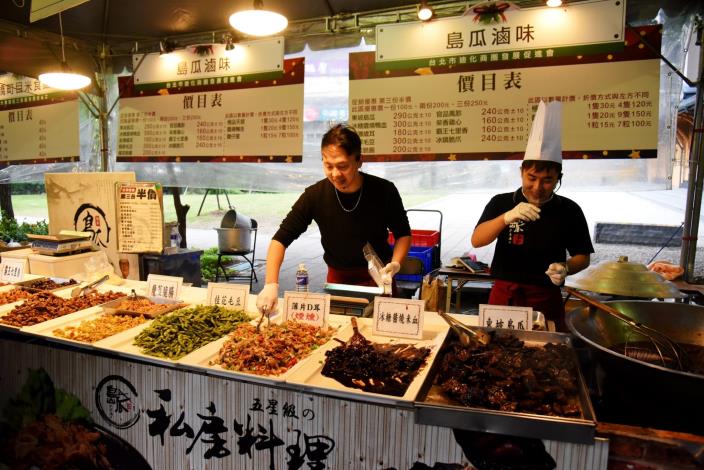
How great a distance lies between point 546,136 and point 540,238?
0.60 m

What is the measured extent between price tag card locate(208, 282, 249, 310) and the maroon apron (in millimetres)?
1446

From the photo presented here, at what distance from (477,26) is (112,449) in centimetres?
392

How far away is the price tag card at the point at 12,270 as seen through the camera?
3188mm

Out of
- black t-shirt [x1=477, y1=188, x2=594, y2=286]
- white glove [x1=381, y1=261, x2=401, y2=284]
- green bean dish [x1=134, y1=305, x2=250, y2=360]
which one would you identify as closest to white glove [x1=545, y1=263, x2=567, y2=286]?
black t-shirt [x1=477, y1=188, x2=594, y2=286]

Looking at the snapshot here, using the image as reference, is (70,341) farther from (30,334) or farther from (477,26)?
(477,26)

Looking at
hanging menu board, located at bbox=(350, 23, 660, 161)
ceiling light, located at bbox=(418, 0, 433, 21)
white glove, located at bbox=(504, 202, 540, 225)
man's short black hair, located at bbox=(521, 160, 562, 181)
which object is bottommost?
white glove, located at bbox=(504, 202, 540, 225)

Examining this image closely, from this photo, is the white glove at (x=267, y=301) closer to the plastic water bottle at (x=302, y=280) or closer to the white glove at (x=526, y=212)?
the plastic water bottle at (x=302, y=280)

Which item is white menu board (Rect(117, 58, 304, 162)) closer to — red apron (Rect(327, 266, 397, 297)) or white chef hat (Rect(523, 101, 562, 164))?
red apron (Rect(327, 266, 397, 297))

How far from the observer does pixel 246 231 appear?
21.0 feet

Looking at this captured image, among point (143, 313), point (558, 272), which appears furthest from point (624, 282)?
point (143, 313)

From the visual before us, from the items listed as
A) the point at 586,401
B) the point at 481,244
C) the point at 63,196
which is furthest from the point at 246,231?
the point at 586,401

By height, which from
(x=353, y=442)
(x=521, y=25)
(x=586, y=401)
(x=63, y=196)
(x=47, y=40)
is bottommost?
(x=353, y=442)

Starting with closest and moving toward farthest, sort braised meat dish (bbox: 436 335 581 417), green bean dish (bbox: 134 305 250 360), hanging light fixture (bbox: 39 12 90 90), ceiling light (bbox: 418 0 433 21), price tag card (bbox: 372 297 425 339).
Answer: braised meat dish (bbox: 436 335 581 417), green bean dish (bbox: 134 305 250 360), price tag card (bbox: 372 297 425 339), ceiling light (bbox: 418 0 433 21), hanging light fixture (bbox: 39 12 90 90)

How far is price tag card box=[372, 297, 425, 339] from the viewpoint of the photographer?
2.05 m
